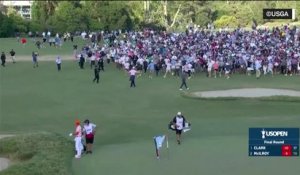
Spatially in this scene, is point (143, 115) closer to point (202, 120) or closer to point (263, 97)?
point (202, 120)

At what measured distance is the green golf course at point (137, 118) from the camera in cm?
1823

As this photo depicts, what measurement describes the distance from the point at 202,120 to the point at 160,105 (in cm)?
391

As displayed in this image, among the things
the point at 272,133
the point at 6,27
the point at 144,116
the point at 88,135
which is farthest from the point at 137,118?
the point at 6,27

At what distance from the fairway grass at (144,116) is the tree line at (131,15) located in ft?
106

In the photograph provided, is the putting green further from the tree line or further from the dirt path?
the tree line

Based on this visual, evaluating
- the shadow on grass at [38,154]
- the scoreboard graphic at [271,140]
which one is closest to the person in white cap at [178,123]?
the shadow on grass at [38,154]

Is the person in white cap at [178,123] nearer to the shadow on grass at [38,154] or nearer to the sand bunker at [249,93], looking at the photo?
the shadow on grass at [38,154]

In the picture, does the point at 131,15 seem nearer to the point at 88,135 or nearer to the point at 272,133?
the point at 88,135

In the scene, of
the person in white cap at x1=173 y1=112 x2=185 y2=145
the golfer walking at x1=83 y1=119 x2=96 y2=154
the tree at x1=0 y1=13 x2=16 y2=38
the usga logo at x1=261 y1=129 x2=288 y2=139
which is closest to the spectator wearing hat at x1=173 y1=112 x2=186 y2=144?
the person in white cap at x1=173 y1=112 x2=185 y2=145

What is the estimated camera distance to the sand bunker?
102 feet

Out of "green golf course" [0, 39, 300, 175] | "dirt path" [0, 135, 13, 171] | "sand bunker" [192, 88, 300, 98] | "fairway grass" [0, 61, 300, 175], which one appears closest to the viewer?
"green golf course" [0, 39, 300, 175]

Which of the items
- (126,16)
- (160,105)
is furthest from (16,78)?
(126,16)

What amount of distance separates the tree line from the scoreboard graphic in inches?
2312

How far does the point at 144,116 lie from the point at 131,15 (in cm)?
6140
